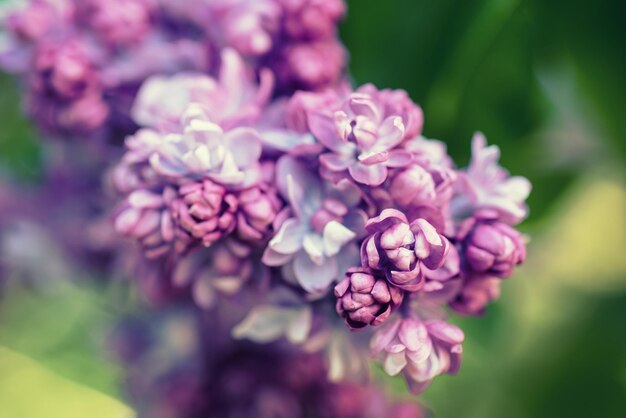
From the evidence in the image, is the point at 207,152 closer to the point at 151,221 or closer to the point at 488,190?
the point at 151,221

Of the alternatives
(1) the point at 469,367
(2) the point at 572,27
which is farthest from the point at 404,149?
(1) the point at 469,367

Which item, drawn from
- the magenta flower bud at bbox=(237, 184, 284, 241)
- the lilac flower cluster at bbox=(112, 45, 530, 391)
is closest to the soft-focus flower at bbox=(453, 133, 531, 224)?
the lilac flower cluster at bbox=(112, 45, 530, 391)

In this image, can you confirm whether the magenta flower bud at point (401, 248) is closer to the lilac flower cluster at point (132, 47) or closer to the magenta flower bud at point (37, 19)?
the lilac flower cluster at point (132, 47)

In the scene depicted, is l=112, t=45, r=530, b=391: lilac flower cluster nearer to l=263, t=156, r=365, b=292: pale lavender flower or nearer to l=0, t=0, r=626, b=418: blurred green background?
l=263, t=156, r=365, b=292: pale lavender flower

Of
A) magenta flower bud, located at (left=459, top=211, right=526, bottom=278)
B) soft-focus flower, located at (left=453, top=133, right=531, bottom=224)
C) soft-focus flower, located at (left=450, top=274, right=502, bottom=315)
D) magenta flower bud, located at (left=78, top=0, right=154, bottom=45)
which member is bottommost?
magenta flower bud, located at (left=78, top=0, right=154, bottom=45)

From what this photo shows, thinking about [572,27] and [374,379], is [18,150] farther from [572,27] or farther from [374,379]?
[572,27]

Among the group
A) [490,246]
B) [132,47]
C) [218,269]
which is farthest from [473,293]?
[132,47]
